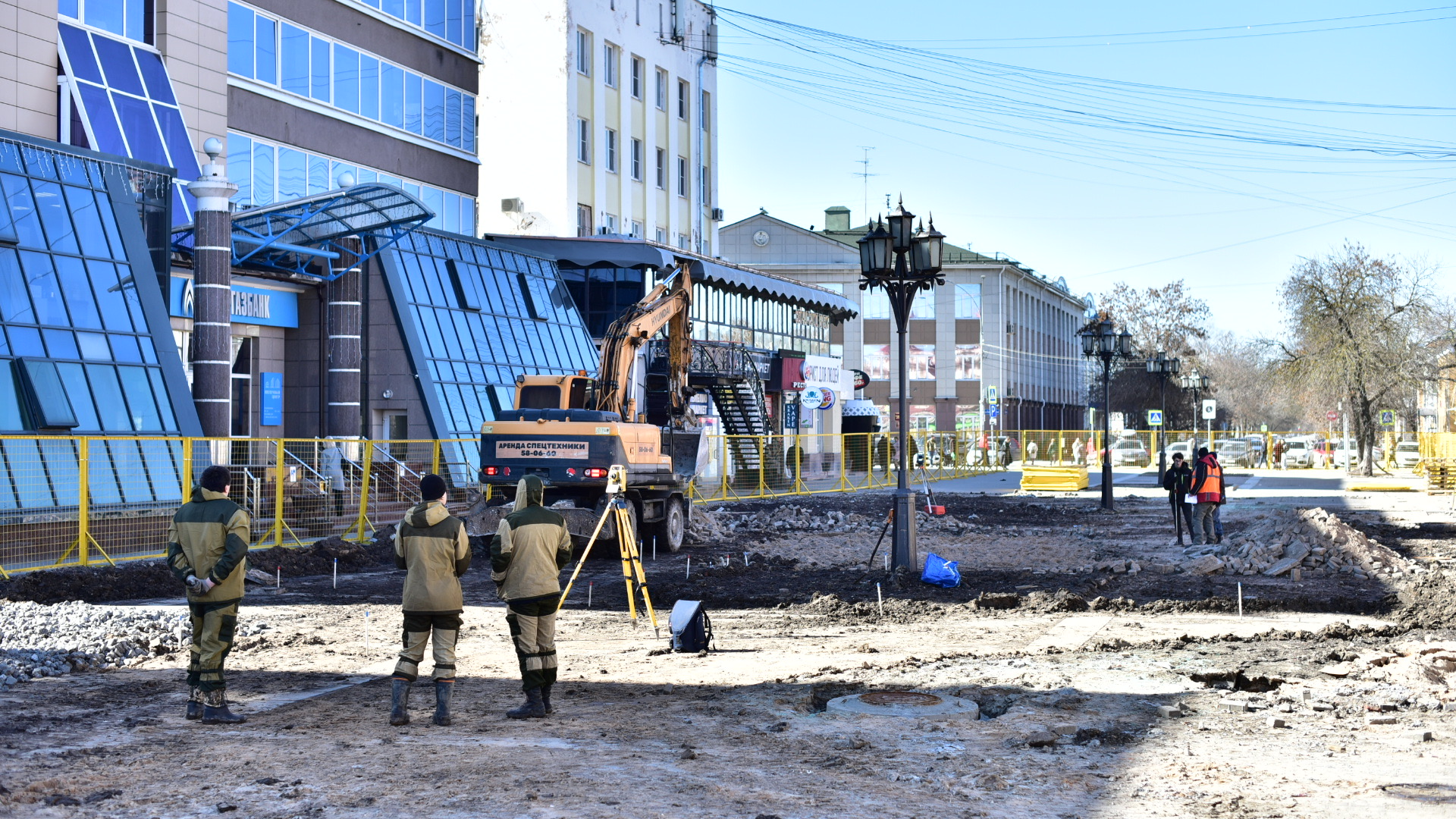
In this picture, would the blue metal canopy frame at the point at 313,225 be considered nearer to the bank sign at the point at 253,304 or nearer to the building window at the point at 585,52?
the bank sign at the point at 253,304

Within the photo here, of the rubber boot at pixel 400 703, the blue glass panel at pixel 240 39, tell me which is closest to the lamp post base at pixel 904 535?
the rubber boot at pixel 400 703

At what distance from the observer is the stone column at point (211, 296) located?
2297cm

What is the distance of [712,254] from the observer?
177ft

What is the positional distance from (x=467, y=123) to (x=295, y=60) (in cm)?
810

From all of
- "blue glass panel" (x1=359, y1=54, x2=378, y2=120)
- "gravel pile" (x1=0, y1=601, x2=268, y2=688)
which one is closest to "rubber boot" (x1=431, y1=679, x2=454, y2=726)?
"gravel pile" (x1=0, y1=601, x2=268, y2=688)

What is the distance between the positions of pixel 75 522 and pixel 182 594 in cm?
294

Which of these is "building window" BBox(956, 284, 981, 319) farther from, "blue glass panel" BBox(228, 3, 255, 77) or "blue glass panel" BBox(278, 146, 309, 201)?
"blue glass panel" BBox(228, 3, 255, 77)

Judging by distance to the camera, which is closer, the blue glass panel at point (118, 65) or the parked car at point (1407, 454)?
the blue glass panel at point (118, 65)

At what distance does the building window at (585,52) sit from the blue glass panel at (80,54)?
19.8 m

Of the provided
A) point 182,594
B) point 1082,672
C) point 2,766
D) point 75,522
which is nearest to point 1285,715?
point 1082,672

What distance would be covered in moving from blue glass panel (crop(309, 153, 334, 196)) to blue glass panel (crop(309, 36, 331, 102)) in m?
1.42

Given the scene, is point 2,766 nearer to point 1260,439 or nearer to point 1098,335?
point 1098,335

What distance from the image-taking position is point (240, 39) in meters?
30.8

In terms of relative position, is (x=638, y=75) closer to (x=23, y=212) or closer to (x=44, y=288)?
(x=23, y=212)
